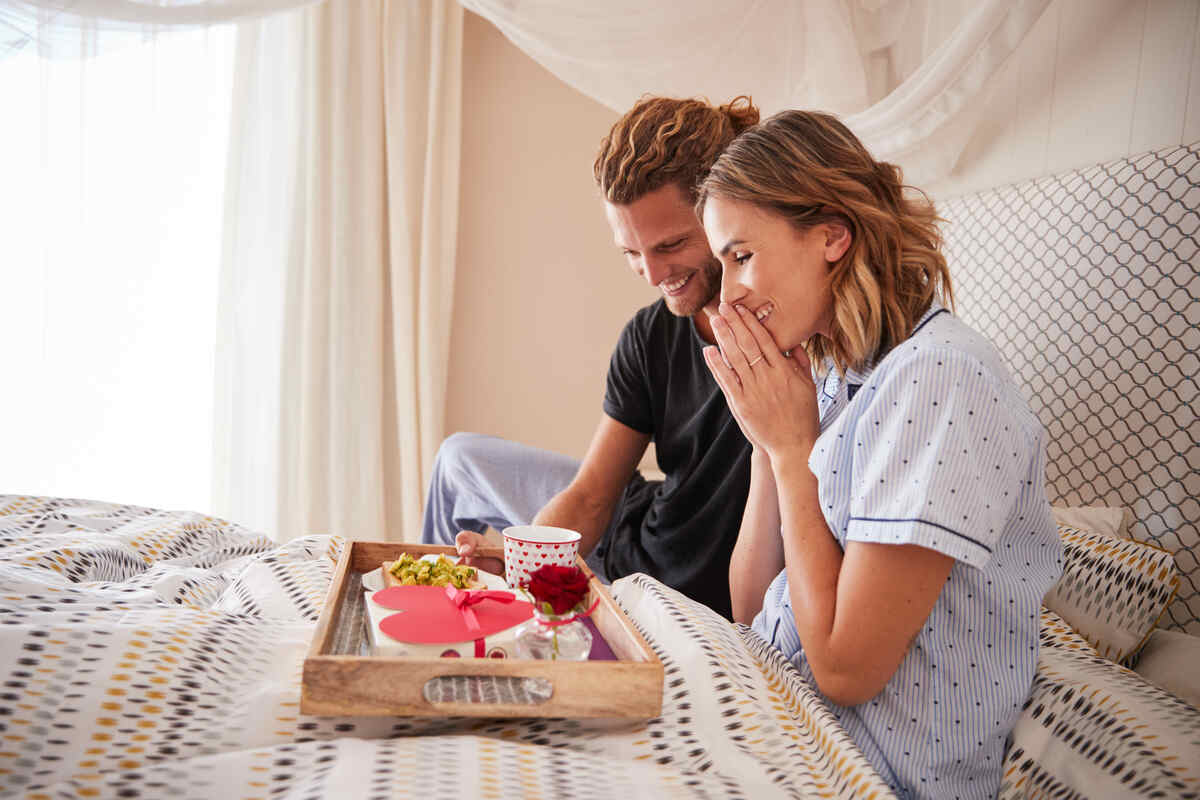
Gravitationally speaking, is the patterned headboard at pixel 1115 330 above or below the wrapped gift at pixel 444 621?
above

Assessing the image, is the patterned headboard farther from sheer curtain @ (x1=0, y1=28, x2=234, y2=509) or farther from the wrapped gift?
sheer curtain @ (x1=0, y1=28, x2=234, y2=509)

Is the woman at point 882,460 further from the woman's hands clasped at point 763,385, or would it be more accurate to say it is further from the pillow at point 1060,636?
the pillow at point 1060,636

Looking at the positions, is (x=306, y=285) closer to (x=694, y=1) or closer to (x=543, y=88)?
(x=543, y=88)

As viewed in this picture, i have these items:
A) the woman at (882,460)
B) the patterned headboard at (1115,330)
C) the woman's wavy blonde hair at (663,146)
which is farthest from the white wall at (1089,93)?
the woman at (882,460)

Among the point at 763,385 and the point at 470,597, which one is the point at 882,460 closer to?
the point at 763,385

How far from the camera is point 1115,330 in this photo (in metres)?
1.32

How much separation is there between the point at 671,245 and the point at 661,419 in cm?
39

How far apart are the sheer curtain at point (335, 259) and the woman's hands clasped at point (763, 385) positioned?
1823mm

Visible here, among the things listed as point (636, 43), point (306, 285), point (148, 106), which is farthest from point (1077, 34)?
point (148, 106)

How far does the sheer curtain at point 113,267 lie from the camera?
7.52 feet

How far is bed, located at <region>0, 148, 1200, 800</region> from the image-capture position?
0.69 metres

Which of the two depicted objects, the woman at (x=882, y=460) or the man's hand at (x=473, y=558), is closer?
the woman at (x=882, y=460)

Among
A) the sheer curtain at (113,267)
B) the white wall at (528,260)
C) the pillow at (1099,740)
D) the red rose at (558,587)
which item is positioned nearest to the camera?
the pillow at (1099,740)

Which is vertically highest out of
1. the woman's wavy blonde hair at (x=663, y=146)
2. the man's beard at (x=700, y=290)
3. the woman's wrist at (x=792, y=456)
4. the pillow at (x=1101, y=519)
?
the woman's wavy blonde hair at (x=663, y=146)
